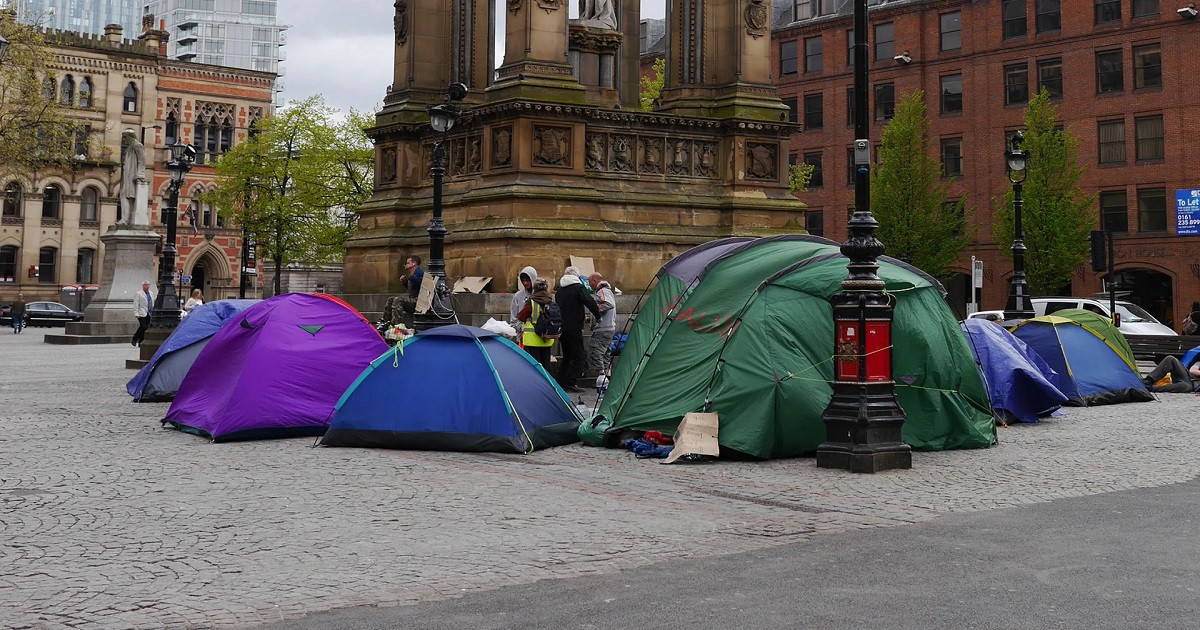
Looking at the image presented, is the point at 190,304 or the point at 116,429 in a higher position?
the point at 190,304

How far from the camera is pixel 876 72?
60.3 metres

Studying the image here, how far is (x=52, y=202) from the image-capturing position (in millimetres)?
80438

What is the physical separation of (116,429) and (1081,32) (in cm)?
4946

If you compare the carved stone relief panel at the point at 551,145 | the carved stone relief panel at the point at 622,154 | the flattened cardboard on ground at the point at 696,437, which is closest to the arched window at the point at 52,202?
the carved stone relief panel at the point at 622,154

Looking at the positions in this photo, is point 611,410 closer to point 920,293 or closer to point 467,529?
point 920,293

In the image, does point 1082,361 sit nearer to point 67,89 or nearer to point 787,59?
point 787,59

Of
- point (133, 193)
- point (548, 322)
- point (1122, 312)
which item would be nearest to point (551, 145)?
point (548, 322)

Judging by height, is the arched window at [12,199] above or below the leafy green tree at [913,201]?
above

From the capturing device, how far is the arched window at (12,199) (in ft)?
257

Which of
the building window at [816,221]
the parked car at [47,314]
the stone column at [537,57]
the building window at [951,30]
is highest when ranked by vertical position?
the building window at [951,30]

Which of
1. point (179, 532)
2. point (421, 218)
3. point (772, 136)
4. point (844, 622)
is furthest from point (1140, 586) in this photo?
point (421, 218)

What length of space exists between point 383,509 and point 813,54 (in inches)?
2252

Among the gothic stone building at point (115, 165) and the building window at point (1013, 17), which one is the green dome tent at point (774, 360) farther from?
the gothic stone building at point (115, 165)

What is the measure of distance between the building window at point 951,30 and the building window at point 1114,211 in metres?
9.95
